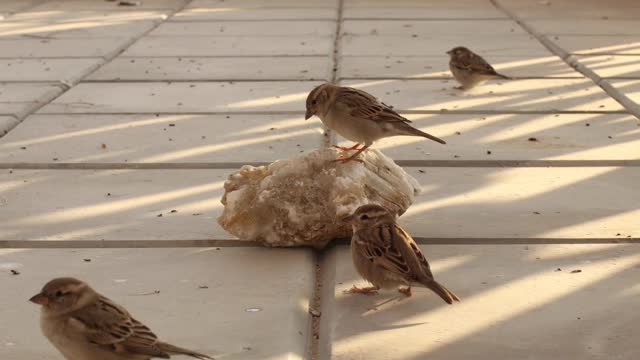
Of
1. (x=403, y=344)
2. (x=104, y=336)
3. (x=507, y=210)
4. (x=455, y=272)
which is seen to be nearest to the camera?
(x=104, y=336)

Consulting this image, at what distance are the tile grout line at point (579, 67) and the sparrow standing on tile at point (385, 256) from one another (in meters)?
3.85

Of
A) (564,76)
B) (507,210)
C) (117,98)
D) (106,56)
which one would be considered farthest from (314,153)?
(106,56)

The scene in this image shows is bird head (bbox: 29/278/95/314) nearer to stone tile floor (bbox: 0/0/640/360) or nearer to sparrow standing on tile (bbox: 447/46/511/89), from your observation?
stone tile floor (bbox: 0/0/640/360)

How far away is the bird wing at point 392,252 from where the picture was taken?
4688mm

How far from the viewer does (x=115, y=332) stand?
12.6 feet

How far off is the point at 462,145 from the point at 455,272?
2.48 meters

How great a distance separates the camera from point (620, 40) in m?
12.2

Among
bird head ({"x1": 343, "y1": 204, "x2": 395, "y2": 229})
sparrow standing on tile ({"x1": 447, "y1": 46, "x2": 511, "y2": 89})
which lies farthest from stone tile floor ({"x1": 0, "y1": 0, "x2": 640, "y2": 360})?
bird head ({"x1": 343, "y1": 204, "x2": 395, "y2": 229})

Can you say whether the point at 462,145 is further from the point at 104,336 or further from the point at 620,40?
the point at 620,40

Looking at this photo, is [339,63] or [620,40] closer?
[339,63]

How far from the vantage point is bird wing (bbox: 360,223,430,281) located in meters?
4.69

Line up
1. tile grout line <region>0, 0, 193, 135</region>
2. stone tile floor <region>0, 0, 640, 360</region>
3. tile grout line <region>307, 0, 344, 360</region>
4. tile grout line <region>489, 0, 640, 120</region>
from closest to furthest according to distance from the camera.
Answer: tile grout line <region>307, 0, 344, 360</region> < stone tile floor <region>0, 0, 640, 360</region> < tile grout line <region>0, 0, 193, 135</region> < tile grout line <region>489, 0, 640, 120</region>

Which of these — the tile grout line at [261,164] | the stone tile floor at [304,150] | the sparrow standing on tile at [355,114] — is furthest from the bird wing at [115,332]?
the tile grout line at [261,164]

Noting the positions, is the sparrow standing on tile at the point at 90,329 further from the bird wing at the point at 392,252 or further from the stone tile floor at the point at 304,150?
the bird wing at the point at 392,252
